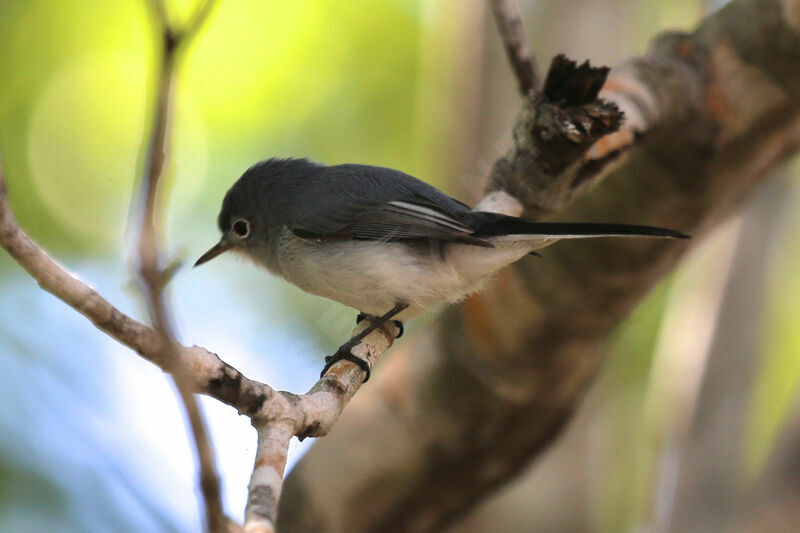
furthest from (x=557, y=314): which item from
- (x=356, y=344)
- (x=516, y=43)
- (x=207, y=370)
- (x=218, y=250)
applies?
(x=207, y=370)

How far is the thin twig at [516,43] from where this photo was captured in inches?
136

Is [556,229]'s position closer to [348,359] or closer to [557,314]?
[348,359]

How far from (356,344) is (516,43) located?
5.05 ft

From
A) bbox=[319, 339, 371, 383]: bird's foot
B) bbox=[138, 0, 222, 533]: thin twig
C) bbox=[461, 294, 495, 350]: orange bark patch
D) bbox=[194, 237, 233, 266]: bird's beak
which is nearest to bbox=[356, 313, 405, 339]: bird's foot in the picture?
bbox=[319, 339, 371, 383]: bird's foot

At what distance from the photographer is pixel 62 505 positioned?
167 inches

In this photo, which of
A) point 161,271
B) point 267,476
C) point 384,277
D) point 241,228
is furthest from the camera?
point 241,228

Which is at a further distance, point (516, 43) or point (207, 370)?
point (516, 43)

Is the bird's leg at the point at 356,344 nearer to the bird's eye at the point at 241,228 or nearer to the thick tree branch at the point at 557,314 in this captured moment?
the bird's eye at the point at 241,228

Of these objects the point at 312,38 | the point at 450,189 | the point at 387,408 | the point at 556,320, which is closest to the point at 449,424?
the point at 387,408

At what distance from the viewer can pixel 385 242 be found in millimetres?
3207

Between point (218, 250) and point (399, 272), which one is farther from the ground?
point (218, 250)

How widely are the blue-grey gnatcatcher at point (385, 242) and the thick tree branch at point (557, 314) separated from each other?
2.64ft

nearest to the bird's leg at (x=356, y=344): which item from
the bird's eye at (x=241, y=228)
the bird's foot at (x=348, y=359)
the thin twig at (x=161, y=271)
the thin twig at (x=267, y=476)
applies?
the bird's foot at (x=348, y=359)

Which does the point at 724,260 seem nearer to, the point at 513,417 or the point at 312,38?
the point at 513,417
